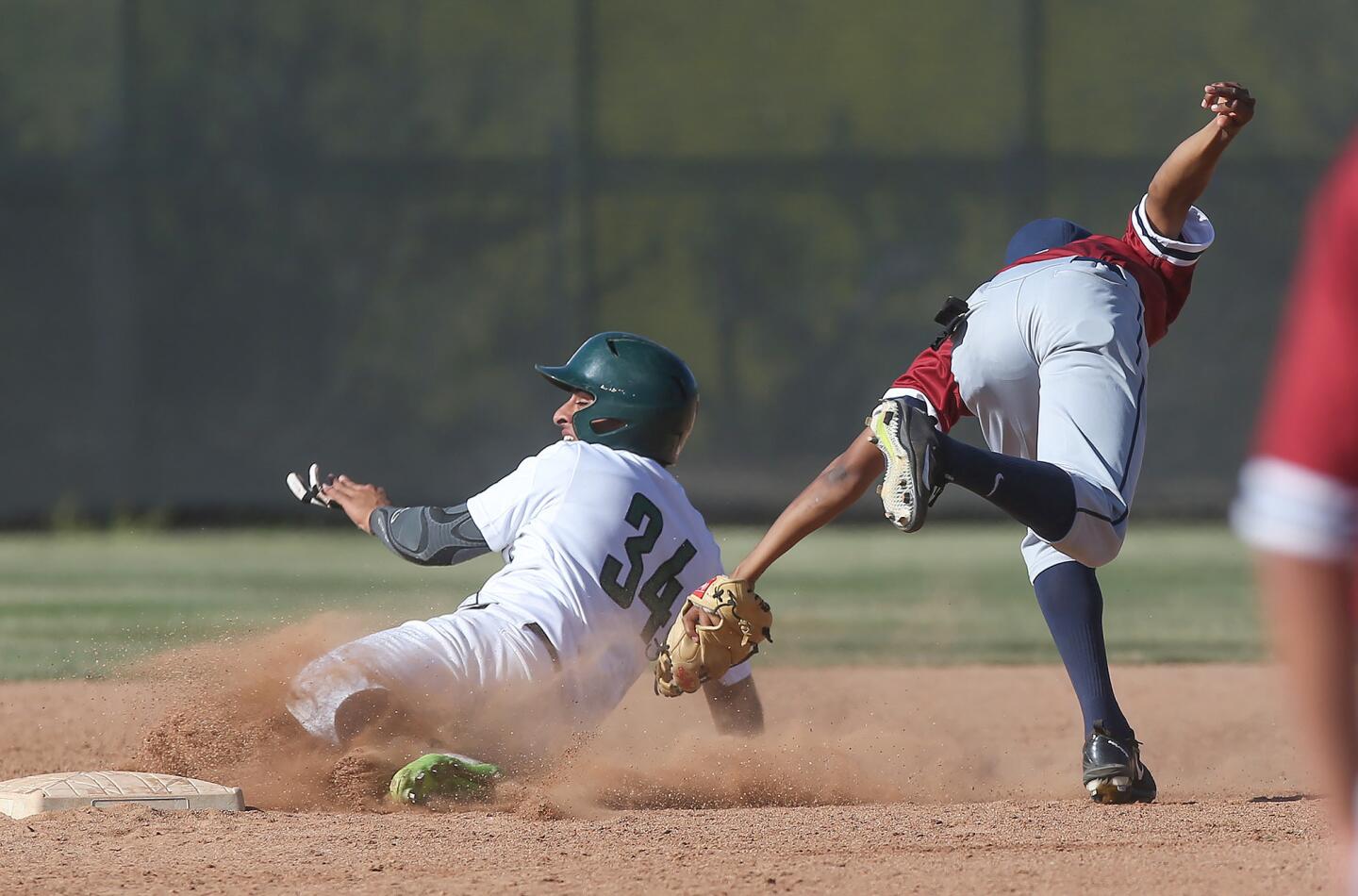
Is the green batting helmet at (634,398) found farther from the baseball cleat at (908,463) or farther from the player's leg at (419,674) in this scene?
the baseball cleat at (908,463)

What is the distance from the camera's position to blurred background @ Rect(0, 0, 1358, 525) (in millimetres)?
13508

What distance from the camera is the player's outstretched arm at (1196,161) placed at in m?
3.48

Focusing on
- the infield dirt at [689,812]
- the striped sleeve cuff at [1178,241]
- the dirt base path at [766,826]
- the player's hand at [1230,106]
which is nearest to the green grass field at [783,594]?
the infield dirt at [689,812]

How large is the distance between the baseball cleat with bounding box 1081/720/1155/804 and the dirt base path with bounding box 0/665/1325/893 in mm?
52

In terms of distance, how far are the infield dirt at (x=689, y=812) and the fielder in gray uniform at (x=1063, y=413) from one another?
1.48 ft

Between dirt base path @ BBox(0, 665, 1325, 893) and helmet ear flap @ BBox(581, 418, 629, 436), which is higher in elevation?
helmet ear flap @ BBox(581, 418, 629, 436)

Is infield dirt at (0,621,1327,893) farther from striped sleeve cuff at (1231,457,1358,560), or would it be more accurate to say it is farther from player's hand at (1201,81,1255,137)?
striped sleeve cuff at (1231,457,1358,560)

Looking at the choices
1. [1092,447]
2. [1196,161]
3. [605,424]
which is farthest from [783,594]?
[1092,447]

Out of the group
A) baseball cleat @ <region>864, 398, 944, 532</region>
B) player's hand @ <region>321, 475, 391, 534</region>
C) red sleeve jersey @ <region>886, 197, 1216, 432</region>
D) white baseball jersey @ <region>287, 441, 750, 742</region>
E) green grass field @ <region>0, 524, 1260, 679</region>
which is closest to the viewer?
baseball cleat @ <region>864, 398, 944, 532</region>

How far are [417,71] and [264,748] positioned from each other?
36.2 feet

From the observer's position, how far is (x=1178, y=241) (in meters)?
3.69

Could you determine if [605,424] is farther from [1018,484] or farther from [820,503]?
[1018,484]

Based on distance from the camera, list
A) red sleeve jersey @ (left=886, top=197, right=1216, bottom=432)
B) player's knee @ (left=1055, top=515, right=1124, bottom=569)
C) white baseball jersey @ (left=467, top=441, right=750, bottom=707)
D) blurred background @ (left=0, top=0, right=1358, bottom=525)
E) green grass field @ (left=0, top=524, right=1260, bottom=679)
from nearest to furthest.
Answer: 1. player's knee @ (left=1055, top=515, right=1124, bottom=569)
2. white baseball jersey @ (left=467, top=441, right=750, bottom=707)
3. red sleeve jersey @ (left=886, top=197, right=1216, bottom=432)
4. green grass field @ (left=0, top=524, right=1260, bottom=679)
5. blurred background @ (left=0, top=0, right=1358, bottom=525)

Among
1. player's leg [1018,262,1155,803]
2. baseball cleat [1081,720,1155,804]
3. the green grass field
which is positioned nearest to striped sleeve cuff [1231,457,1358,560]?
player's leg [1018,262,1155,803]
